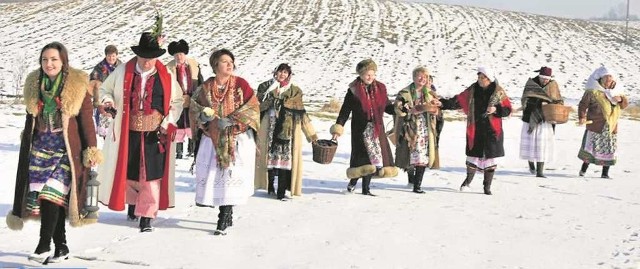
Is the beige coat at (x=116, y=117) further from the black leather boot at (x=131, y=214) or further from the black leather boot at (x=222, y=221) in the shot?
the black leather boot at (x=222, y=221)

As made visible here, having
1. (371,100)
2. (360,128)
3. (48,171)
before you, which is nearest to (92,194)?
(48,171)

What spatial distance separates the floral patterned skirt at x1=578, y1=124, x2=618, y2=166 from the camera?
10633 millimetres

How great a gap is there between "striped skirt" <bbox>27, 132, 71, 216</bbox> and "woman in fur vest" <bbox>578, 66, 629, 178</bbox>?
8282 mm

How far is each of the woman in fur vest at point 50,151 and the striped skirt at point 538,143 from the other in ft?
25.3

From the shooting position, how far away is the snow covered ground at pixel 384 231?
553 centimetres

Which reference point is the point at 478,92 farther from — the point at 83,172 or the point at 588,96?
the point at 83,172

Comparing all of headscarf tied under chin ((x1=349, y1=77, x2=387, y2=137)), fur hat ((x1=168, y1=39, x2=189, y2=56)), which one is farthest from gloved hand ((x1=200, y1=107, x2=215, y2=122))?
headscarf tied under chin ((x1=349, y1=77, x2=387, y2=137))

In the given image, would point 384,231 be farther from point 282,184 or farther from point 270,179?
point 270,179

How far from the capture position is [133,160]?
608 centimetres

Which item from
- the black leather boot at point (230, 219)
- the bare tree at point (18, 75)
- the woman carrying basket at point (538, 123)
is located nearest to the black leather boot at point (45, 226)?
the black leather boot at point (230, 219)

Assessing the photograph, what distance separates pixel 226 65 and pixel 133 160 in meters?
1.23

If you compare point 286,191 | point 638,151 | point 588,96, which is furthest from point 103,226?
point 638,151

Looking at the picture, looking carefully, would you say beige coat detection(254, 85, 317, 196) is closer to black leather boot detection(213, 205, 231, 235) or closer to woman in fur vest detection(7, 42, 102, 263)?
black leather boot detection(213, 205, 231, 235)

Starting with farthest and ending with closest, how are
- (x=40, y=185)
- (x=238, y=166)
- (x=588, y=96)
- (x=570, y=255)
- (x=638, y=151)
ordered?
(x=638, y=151) < (x=588, y=96) < (x=238, y=166) < (x=570, y=255) < (x=40, y=185)
